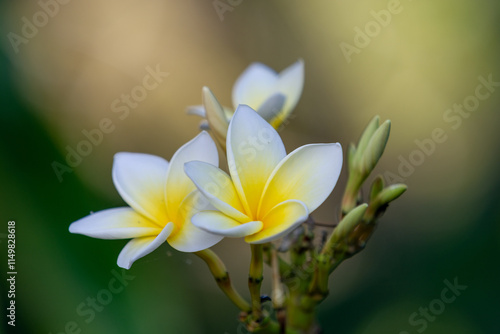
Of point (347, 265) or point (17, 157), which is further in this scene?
point (347, 265)

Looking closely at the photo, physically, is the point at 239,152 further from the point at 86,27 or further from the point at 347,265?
the point at 86,27

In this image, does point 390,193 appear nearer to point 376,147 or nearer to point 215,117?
point 376,147

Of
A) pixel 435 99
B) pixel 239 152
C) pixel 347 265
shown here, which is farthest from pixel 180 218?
pixel 435 99

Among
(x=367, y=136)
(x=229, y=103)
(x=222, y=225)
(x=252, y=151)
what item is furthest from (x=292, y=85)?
(x=229, y=103)

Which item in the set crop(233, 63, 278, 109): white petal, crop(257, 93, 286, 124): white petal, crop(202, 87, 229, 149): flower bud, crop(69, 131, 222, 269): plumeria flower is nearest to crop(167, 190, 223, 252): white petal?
crop(69, 131, 222, 269): plumeria flower

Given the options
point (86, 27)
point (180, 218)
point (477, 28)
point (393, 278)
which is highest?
point (86, 27)

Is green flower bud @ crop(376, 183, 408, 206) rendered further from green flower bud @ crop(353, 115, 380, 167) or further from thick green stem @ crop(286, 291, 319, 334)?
thick green stem @ crop(286, 291, 319, 334)

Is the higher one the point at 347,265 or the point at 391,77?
the point at 391,77

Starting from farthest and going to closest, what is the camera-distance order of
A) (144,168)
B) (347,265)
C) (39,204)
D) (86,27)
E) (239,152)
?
(86,27) → (347,265) → (39,204) → (144,168) → (239,152)
